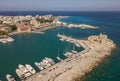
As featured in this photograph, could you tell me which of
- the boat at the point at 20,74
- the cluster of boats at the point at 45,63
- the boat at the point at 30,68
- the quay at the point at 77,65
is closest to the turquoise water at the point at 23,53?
the boat at the point at 20,74

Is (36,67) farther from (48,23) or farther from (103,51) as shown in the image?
(48,23)

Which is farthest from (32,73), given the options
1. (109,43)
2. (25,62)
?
(109,43)

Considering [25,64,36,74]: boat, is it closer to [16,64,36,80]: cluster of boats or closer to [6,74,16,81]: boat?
[16,64,36,80]: cluster of boats

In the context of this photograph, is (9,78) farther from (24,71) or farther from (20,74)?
(24,71)

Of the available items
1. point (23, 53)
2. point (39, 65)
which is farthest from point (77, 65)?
point (23, 53)

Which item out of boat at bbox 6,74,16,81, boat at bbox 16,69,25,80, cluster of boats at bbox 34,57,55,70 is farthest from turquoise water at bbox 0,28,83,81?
cluster of boats at bbox 34,57,55,70

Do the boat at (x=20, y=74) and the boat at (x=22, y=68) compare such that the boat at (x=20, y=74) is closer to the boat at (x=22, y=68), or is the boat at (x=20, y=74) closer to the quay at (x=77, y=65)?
the boat at (x=22, y=68)
